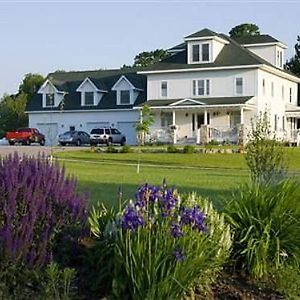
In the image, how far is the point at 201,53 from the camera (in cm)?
6144

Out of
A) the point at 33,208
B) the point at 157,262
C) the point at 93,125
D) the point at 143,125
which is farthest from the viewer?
the point at 93,125

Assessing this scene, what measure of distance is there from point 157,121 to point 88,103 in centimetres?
1005

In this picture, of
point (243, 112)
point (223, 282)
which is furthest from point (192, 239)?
point (243, 112)

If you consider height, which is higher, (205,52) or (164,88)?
(205,52)

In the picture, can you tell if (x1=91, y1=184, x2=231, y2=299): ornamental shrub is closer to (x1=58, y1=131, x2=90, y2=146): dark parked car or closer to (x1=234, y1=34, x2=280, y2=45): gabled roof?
(x1=58, y1=131, x2=90, y2=146): dark parked car

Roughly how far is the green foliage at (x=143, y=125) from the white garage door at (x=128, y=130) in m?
6.15

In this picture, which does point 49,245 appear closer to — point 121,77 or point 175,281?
point 175,281

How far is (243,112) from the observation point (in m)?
58.8

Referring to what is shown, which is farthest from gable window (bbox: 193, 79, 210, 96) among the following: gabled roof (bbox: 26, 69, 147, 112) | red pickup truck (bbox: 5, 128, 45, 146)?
red pickup truck (bbox: 5, 128, 45, 146)

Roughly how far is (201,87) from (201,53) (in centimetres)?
Answer: 301

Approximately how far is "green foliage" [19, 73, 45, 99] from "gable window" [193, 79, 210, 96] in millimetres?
37032

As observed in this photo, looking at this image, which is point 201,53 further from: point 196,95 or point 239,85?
point 239,85

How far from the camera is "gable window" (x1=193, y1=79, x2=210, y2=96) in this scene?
6095cm

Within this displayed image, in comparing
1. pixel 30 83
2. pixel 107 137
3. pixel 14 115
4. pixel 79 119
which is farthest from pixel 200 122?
pixel 30 83
